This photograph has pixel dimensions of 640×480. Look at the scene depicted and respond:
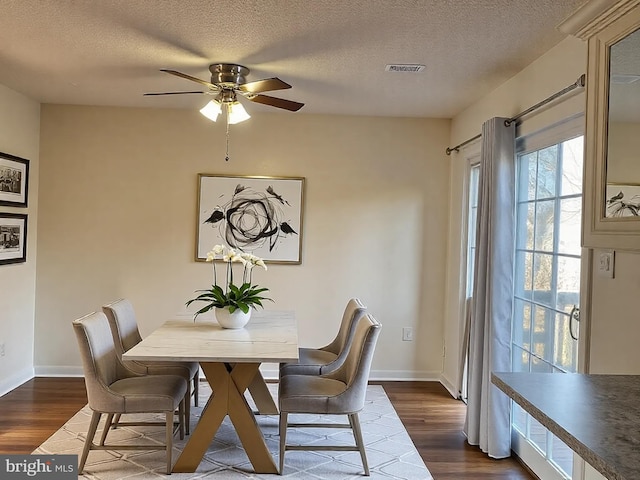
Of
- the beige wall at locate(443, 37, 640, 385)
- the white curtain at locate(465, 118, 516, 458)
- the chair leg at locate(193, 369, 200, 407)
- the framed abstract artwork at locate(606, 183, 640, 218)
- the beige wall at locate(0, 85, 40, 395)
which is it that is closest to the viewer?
the framed abstract artwork at locate(606, 183, 640, 218)

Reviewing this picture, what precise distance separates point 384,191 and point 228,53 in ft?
7.10

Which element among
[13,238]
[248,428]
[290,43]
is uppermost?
[290,43]

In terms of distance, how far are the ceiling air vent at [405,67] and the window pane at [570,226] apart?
3.86ft

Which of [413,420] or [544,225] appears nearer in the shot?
[544,225]

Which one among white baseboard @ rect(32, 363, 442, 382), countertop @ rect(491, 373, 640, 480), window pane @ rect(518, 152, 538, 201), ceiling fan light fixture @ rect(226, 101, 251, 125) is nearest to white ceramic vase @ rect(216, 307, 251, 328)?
ceiling fan light fixture @ rect(226, 101, 251, 125)

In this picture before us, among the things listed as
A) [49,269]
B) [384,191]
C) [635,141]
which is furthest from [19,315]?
[635,141]

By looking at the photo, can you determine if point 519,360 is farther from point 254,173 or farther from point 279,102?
point 254,173

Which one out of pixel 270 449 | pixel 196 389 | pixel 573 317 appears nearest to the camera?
pixel 573 317

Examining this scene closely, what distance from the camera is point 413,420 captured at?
4020 mm

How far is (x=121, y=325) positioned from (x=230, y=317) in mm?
714

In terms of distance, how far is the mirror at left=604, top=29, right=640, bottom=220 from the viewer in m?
1.96

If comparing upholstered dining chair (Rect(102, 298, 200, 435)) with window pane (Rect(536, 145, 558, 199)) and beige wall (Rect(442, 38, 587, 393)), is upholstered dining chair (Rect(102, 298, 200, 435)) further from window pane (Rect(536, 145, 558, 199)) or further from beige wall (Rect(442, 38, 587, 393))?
window pane (Rect(536, 145, 558, 199))

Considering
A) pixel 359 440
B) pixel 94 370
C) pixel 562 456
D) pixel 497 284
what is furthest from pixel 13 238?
pixel 562 456

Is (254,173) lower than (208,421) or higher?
higher
